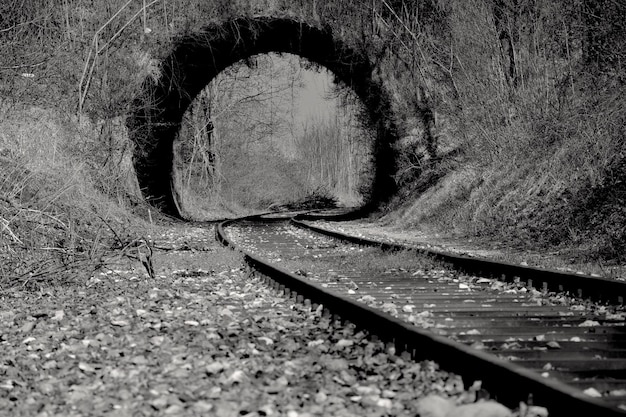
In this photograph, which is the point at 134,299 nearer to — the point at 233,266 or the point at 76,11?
the point at 233,266

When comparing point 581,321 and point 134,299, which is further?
point 134,299

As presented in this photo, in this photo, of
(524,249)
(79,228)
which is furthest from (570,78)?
(79,228)

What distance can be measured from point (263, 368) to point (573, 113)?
41.2 ft

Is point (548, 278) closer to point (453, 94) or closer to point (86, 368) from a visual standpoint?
point (86, 368)

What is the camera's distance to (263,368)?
427cm

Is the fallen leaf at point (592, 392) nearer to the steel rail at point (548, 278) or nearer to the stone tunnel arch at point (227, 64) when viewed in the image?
the steel rail at point (548, 278)

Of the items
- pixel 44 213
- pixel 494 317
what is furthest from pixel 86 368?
pixel 44 213

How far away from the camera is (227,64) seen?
26.6 meters

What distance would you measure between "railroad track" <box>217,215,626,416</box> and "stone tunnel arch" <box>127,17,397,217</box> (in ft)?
46.6

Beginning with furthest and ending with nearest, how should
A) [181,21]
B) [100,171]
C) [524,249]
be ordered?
[181,21] → [100,171] → [524,249]

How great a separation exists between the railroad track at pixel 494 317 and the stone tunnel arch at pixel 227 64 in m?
14.2

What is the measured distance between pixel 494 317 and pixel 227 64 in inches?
877

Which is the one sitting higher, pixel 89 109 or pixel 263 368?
pixel 89 109

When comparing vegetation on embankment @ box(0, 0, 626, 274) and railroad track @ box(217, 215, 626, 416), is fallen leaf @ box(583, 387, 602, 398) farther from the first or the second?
vegetation on embankment @ box(0, 0, 626, 274)
